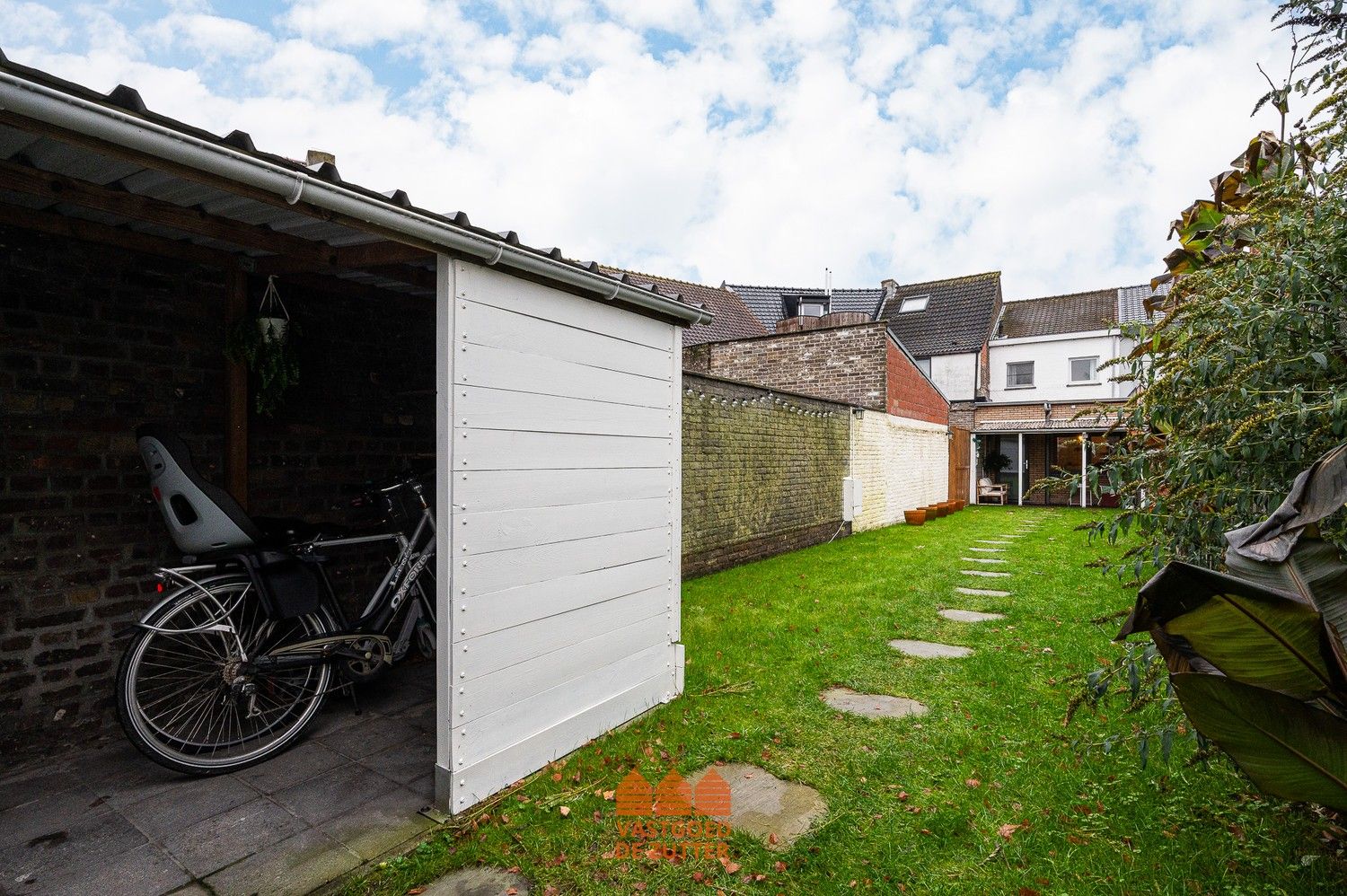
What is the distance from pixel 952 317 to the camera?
26.0 m

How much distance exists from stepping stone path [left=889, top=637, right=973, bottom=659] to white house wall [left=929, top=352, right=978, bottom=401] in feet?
70.4

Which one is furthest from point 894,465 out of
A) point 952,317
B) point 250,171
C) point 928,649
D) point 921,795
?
point 952,317

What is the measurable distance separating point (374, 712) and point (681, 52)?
1021cm

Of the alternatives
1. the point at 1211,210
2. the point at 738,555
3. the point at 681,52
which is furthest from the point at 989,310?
the point at 1211,210

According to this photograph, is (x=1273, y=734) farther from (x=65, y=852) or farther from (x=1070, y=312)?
(x=1070, y=312)

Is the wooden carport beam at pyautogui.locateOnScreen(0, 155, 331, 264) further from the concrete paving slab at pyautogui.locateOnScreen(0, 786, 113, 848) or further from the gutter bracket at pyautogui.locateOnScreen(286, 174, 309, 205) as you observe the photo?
the concrete paving slab at pyautogui.locateOnScreen(0, 786, 113, 848)

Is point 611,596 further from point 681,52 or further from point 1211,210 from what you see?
point 681,52

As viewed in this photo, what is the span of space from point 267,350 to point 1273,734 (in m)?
4.21

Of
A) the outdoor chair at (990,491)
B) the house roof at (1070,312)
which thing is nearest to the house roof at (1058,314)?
the house roof at (1070,312)

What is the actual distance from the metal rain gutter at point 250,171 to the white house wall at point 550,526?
5.1 inches

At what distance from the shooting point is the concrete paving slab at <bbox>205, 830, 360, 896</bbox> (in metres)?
2.17

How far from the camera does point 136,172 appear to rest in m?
2.48

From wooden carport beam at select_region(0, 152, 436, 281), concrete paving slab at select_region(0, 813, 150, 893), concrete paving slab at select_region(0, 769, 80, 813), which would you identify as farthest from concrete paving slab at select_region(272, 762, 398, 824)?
wooden carport beam at select_region(0, 152, 436, 281)

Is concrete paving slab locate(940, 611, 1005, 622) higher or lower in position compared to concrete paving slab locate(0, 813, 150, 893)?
lower
